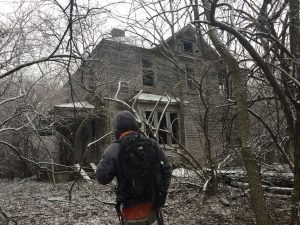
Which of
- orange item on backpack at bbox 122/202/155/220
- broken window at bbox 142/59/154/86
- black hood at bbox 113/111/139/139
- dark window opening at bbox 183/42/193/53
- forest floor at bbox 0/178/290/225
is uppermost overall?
dark window opening at bbox 183/42/193/53

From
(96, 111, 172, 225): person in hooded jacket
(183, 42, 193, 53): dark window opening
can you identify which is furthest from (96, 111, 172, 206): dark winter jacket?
(183, 42, 193, 53): dark window opening

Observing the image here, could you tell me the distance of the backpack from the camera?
359 cm

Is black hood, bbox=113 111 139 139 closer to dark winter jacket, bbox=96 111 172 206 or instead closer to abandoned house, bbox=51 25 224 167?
dark winter jacket, bbox=96 111 172 206

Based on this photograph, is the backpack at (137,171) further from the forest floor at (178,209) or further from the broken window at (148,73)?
the broken window at (148,73)

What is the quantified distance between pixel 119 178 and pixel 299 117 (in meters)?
2.49

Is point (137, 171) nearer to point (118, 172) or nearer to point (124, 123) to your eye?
point (118, 172)

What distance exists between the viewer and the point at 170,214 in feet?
23.9

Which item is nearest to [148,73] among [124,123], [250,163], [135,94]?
[135,94]

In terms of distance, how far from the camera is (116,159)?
11.9ft

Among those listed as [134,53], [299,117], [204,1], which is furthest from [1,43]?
[299,117]

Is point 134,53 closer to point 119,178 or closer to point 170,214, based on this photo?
point 170,214

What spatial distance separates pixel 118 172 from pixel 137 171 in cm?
21

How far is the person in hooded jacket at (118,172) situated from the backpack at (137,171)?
0.07 meters

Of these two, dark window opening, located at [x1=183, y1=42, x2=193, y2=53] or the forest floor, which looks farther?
dark window opening, located at [x1=183, y1=42, x2=193, y2=53]
